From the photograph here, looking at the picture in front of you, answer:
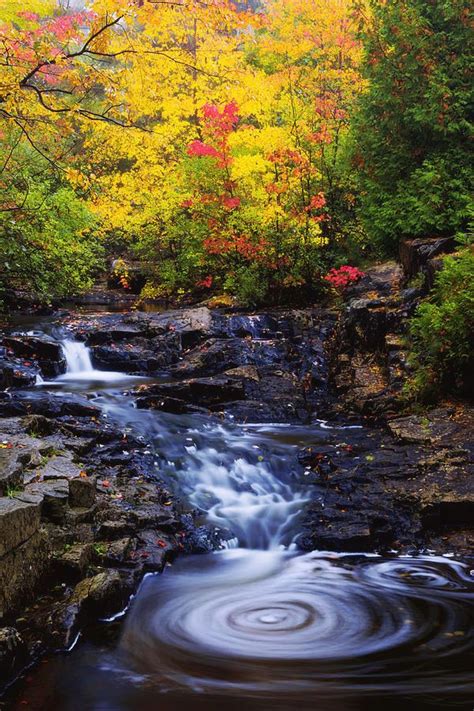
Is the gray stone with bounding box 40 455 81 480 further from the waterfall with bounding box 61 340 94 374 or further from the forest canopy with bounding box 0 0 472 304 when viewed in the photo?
A: the waterfall with bounding box 61 340 94 374

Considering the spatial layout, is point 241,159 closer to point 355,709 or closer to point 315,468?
point 315,468

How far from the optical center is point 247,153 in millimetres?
14648

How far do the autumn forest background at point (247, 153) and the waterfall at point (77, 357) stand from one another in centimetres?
130

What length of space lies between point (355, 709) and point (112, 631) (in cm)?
187

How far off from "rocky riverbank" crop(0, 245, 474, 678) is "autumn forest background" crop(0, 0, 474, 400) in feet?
3.84

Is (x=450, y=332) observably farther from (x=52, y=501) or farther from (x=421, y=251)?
(x=52, y=501)

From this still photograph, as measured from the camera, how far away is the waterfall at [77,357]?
1159cm

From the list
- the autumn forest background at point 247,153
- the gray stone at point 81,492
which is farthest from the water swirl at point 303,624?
the autumn forest background at point 247,153

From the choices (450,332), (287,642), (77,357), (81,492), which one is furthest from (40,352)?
(287,642)

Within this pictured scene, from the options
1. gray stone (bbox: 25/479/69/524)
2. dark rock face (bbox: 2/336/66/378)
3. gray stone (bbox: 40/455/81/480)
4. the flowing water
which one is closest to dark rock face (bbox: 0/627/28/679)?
the flowing water

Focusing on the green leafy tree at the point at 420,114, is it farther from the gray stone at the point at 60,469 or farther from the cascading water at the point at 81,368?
the gray stone at the point at 60,469

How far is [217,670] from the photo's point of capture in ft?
13.1

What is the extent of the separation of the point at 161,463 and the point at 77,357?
509 cm

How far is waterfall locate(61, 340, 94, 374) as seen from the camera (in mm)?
11594
